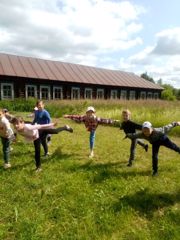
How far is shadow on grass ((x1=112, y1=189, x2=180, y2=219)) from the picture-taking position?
472 cm

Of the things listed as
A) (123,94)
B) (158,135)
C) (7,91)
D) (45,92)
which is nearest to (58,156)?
(158,135)

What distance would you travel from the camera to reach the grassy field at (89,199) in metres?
4.12

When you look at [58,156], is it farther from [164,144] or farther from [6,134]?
[164,144]

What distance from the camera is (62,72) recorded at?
32.5m

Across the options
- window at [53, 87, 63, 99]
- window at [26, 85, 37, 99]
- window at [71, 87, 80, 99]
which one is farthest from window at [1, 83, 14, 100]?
window at [71, 87, 80, 99]

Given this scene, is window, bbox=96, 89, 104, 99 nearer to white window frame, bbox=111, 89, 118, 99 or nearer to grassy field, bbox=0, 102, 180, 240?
white window frame, bbox=111, 89, 118, 99

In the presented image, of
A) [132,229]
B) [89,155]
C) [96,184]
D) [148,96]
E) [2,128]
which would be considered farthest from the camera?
[148,96]

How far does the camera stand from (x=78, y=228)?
13.7ft

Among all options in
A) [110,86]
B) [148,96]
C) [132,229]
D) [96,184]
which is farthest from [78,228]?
[148,96]

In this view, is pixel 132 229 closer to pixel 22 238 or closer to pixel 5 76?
pixel 22 238

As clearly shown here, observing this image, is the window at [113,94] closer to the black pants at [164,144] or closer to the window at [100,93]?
the window at [100,93]

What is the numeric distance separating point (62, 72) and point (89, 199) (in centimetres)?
2855

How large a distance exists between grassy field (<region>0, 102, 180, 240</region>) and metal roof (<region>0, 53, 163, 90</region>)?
21.8 metres

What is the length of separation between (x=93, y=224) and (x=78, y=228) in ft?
0.83
